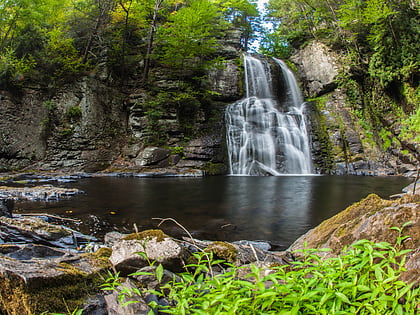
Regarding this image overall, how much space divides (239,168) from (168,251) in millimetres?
15136

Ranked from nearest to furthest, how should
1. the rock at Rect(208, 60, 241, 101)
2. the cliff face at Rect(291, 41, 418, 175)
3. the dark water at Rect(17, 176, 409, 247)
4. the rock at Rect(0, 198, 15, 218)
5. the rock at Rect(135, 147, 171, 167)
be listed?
the rock at Rect(0, 198, 15, 218) < the dark water at Rect(17, 176, 409, 247) < the rock at Rect(135, 147, 171, 167) < the cliff face at Rect(291, 41, 418, 175) < the rock at Rect(208, 60, 241, 101)

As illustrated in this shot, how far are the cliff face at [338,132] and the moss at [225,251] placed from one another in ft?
53.2

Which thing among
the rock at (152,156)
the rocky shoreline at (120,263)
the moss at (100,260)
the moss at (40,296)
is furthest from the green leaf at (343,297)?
the rock at (152,156)

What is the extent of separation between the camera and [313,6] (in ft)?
78.0

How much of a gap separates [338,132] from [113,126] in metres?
14.8

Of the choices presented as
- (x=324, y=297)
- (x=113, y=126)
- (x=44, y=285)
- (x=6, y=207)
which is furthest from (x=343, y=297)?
(x=113, y=126)

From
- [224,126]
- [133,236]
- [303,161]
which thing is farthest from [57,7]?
[133,236]

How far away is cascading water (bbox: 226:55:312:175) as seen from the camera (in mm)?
16969

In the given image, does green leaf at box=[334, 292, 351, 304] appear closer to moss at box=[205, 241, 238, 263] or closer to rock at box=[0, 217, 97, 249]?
moss at box=[205, 241, 238, 263]

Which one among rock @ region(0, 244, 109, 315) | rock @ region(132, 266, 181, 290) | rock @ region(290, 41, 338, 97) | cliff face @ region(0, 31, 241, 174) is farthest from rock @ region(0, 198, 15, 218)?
rock @ region(290, 41, 338, 97)

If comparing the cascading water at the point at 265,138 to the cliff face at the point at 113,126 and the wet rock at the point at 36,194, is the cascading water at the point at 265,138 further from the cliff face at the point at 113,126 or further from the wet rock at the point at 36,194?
the wet rock at the point at 36,194

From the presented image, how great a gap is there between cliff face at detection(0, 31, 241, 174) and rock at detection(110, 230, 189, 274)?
45.9 ft

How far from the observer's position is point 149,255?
203cm

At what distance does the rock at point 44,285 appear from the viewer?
1.56 m
